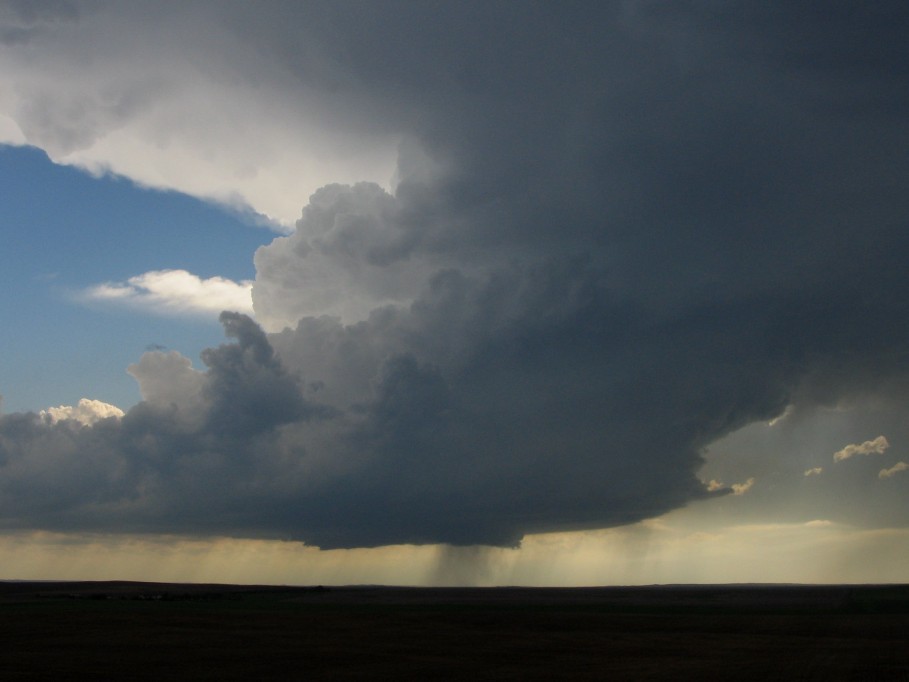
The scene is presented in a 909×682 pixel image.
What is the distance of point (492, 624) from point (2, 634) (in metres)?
46.7

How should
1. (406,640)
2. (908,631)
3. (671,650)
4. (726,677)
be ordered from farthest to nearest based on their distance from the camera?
(908,631)
(406,640)
(671,650)
(726,677)

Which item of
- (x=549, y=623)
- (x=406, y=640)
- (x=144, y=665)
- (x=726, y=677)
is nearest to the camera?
(x=726, y=677)

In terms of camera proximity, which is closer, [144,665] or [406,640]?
[144,665]

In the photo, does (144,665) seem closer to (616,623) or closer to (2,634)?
(2,634)

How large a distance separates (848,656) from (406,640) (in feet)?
111

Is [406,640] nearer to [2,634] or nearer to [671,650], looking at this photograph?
[671,650]

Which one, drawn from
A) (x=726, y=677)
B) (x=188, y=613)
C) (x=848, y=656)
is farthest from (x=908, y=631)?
(x=188, y=613)

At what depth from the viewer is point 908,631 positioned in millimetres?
78625

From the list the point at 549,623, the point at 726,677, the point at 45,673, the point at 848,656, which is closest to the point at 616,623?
the point at 549,623

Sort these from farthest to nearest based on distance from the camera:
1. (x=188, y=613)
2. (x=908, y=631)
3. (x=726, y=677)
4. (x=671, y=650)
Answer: (x=188, y=613) < (x=908, y=631) < (x=671, y=650) < (x=726, y=677)

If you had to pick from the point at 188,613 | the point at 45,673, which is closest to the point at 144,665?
the point at 45,673

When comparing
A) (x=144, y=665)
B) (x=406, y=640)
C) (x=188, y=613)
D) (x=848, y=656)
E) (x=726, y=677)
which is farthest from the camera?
(x=188, y=613)

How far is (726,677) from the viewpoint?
46.0 meters

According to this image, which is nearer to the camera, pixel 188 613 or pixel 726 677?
pixel 726 677
